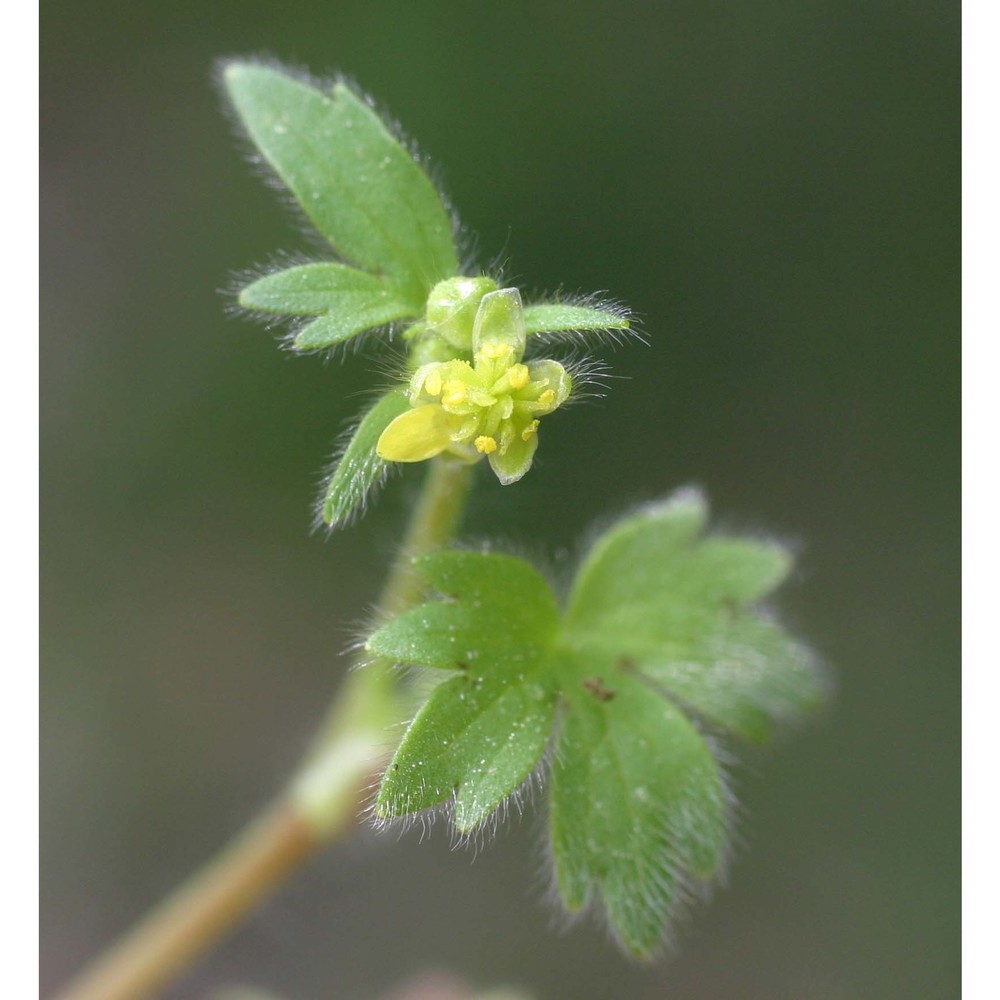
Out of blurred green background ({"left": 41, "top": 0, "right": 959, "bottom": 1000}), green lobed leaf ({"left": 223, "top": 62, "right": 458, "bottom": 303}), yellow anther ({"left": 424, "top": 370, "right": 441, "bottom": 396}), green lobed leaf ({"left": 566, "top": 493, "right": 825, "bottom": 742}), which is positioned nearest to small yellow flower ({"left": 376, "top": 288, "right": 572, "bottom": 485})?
yellow anther ({"left": 424, "top": 370, "right": 441, "bottom": 396})

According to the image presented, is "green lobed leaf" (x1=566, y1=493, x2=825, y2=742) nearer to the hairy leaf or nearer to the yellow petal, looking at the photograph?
the hairy leaf

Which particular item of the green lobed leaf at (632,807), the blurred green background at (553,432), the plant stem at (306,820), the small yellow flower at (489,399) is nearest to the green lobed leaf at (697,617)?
the green lobed leaf at (632,807)

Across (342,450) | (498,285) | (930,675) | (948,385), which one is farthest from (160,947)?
(948,385)

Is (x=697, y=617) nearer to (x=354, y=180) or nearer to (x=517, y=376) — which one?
(x=517, y=376)

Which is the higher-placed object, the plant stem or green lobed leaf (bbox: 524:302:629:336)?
green lobed leaf (bbox: 524:302:629:336)

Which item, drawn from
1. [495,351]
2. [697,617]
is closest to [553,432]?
[697,617]

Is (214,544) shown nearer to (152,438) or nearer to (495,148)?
(152,438)
